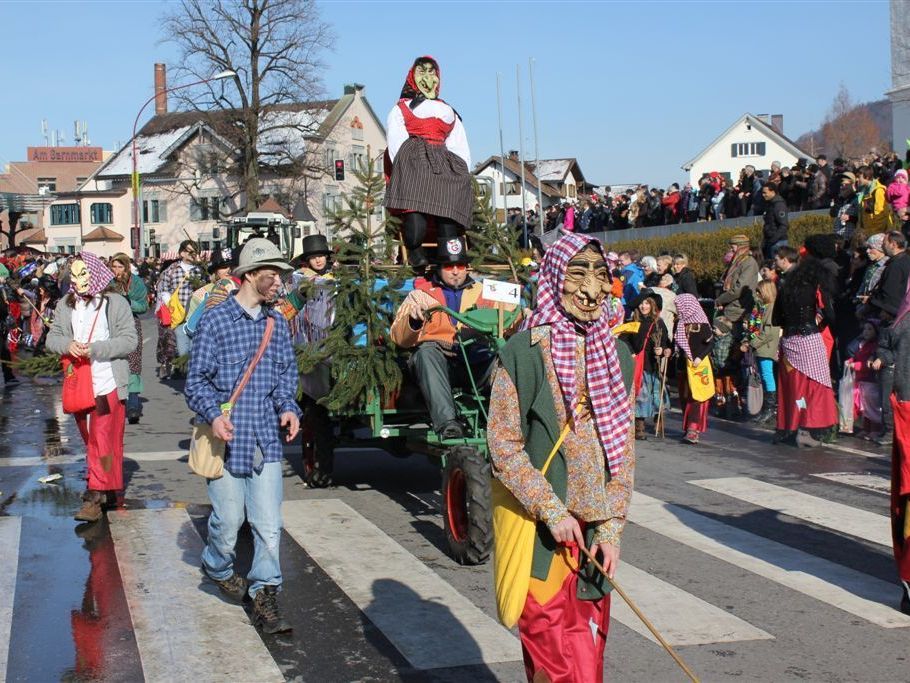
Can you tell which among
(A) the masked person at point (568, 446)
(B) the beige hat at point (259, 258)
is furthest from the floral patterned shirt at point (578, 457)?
(B) the beige hat at point (259, 258)

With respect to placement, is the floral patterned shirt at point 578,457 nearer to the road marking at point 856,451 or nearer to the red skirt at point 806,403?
the road marking at point 856,451

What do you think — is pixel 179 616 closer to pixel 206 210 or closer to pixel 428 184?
pixel 428 184

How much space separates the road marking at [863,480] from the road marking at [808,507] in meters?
0.65

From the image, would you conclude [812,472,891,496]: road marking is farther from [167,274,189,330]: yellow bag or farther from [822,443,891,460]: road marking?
[167,274,189,330]: yellow bag

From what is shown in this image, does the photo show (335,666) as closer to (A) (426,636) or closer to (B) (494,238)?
(A) (426,636)

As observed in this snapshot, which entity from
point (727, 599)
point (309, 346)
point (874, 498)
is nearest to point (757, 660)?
point (727, 599)

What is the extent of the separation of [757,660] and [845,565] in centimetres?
218

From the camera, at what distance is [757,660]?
19.7 feet

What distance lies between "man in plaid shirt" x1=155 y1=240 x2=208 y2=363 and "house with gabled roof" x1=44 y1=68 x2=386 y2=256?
41827 millimetres

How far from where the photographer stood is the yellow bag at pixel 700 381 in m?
13.0

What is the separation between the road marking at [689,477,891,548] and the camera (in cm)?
884

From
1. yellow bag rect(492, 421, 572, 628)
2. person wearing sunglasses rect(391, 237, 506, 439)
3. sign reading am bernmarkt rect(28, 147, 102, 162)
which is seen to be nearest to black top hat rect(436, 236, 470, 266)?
person wearing sunglasses rect(391, 237, 506, 439)

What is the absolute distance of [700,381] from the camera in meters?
13.0

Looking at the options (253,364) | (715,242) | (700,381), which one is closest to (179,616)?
(253,364)
